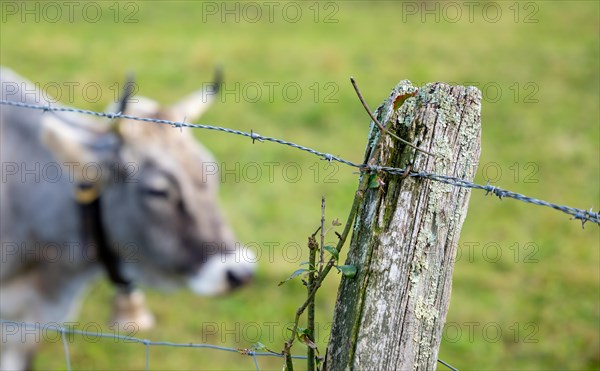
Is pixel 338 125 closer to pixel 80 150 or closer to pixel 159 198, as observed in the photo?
pixel 159 198

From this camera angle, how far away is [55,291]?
4.34 meters

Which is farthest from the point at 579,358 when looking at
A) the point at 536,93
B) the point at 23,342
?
the point at 536,93

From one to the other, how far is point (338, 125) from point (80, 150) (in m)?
4.73

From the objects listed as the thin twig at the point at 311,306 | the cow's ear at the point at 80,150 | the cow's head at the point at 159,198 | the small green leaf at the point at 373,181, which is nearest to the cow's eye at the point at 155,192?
the cow's head at the point at 159,198

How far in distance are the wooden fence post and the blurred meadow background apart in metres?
2.60

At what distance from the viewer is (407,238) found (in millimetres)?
1687

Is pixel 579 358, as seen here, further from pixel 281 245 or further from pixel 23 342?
pixel 23 342

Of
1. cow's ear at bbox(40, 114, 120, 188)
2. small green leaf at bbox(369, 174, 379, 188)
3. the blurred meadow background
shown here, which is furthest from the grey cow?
small green leaf at bbox(369, 174, 379, 188)

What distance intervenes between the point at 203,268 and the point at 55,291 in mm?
903

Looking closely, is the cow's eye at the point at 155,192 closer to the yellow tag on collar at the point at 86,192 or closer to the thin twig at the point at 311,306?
the yellow tag on collar at the point at 86,192

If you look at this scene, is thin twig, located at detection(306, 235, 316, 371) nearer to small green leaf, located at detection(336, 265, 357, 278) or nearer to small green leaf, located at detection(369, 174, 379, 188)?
small green leaf, located at detection(336, 265, 357, 278)

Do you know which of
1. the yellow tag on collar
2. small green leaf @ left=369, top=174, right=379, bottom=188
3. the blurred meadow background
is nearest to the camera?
small green leaf @ left=369, top=174, right=379, bottom=188

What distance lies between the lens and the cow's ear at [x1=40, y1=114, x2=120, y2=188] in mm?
4043

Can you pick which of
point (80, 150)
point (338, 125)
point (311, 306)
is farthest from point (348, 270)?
point (338, 125)
